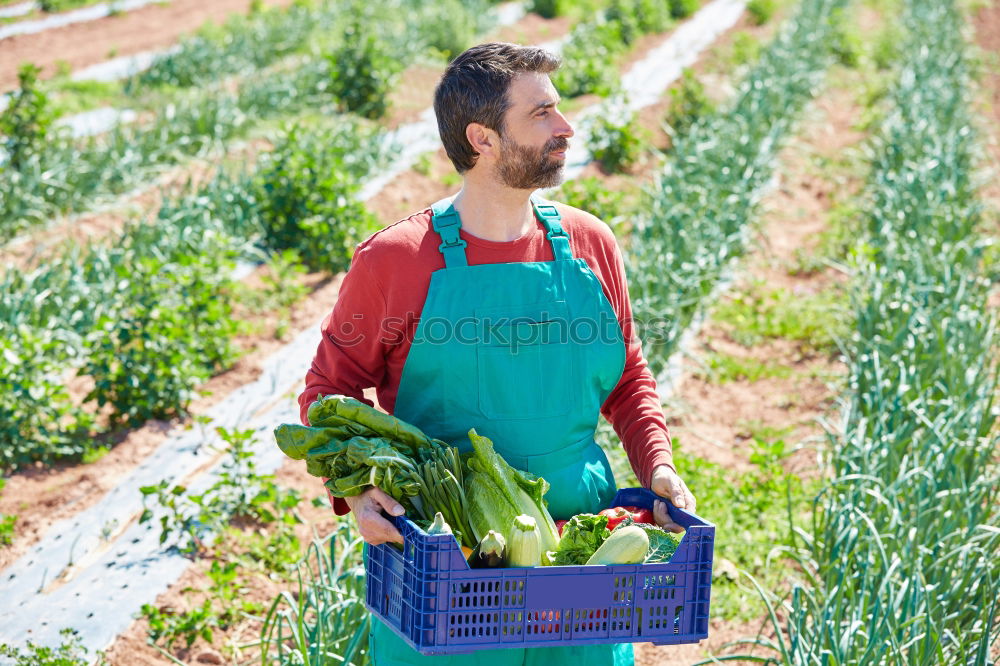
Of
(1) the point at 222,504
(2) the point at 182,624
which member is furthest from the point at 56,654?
(1) the point at 222,504

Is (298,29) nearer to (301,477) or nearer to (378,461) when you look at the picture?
(301,477)

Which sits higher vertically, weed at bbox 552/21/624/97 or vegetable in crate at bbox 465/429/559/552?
vegetable in crate at bbox 465/429/559/552

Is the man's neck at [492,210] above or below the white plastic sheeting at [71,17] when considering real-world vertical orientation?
above

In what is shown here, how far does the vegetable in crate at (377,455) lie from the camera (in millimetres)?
1936

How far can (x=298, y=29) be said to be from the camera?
464 inches

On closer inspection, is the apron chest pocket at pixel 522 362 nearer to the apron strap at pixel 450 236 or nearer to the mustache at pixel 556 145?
the apron strap at pixel 450 236

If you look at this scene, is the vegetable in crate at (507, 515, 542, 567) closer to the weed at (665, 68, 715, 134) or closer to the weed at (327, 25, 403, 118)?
the weed at (665, 68, 715, 134)

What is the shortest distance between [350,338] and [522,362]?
0.34 metres

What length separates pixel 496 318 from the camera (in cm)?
212

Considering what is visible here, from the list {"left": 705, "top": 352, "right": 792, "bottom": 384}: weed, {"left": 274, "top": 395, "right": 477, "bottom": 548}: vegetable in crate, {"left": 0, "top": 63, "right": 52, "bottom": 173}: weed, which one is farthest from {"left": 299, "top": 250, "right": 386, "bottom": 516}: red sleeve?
{"left": 0, "top": 63, "right": 52, "bottom": 173}: weed

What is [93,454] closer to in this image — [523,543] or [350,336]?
[350,336]

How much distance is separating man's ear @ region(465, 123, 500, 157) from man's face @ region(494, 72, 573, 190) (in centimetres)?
2

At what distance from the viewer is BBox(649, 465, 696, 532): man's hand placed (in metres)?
2.11

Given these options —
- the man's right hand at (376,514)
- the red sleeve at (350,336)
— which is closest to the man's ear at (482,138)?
the red sleeve at (350,336)
